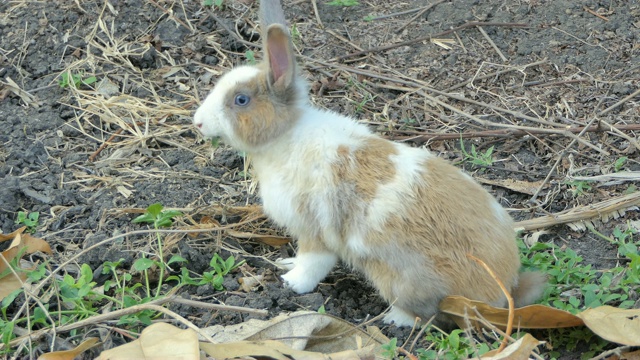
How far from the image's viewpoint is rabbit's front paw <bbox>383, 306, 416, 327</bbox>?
172 inches

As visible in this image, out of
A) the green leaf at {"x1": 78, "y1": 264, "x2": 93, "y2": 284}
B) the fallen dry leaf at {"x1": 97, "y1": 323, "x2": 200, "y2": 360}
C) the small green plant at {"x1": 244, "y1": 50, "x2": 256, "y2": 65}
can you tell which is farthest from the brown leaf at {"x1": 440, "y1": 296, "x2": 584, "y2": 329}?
the small green plant at {"x1": 244, "y1": 50, "x2": 256, "y2": 65}

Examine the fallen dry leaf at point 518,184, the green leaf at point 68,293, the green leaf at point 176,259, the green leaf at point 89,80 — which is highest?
the green leaf at point 89,80

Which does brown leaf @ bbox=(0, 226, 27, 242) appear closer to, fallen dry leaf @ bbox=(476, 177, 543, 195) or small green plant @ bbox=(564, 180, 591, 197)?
fallen dry leaf @ bbox=(476, 177, 543, 195)

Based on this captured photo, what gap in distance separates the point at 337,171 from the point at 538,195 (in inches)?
69.6

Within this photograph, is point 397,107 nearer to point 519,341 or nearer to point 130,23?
point 130,23

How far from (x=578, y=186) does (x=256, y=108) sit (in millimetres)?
2266

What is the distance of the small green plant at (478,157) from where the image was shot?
5625 millimetres

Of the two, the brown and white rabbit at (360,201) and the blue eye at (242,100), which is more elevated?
the blue eye at (242,100)

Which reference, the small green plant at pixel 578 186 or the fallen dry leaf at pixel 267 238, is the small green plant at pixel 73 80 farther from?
the small green plant at pixel 578 186

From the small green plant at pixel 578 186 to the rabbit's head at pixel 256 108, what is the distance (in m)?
2.01

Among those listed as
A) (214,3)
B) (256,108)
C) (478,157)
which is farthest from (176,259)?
(214,3)

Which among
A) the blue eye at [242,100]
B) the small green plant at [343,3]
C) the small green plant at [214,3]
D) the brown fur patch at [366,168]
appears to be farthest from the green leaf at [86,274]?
the small green plant at [343,3]

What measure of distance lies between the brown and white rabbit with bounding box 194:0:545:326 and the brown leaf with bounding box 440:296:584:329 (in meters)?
0.08

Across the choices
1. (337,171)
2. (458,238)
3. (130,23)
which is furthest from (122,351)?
(130,23)
